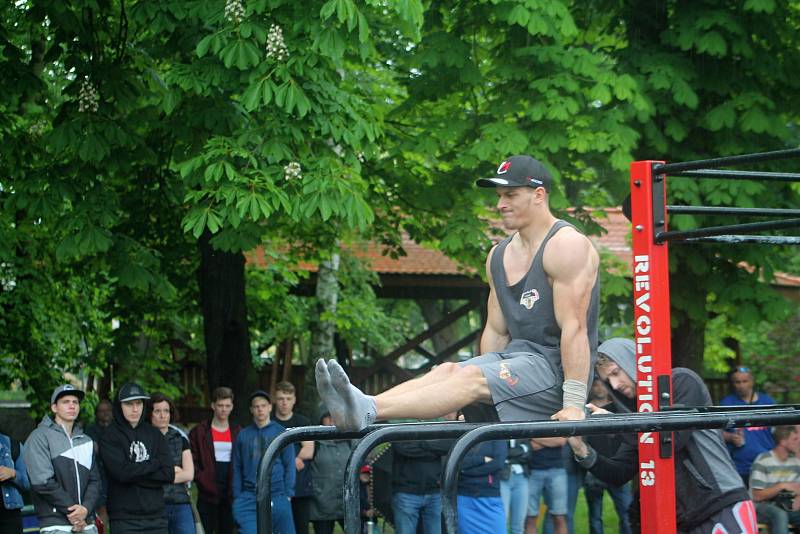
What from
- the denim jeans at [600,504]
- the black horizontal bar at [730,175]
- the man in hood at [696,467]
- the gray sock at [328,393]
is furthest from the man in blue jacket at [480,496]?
the gray sock at [328,393]

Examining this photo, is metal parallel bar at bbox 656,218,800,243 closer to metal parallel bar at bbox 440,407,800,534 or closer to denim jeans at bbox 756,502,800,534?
metal parallel bar at bbox 440,407,800,534

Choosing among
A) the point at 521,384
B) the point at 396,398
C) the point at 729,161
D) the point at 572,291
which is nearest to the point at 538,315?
the point at 572,291

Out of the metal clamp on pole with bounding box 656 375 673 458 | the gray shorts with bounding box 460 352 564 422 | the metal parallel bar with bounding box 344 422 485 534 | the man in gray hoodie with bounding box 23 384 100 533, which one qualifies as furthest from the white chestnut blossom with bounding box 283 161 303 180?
the metal parallel bar with bounding box 344 422 485 534

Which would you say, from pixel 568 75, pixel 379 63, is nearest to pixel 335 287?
pixel 379 63

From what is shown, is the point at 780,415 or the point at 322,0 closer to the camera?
the point at 780,415

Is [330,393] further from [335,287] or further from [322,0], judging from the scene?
[335,287]

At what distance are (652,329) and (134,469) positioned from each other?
5.55 metres

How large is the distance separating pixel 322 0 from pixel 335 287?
933cm

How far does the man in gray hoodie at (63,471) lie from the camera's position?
8891 mm

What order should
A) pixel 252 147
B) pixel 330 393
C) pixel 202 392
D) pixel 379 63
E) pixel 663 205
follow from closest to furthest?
pixel 330 393, pixel 663 205, pixel 252 147, pixel 379 63, pixel 202 392

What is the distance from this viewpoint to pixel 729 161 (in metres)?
4.46

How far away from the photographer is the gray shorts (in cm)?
493

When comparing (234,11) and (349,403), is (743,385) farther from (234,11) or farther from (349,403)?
(349,403)

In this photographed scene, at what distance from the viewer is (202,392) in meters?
22.8
